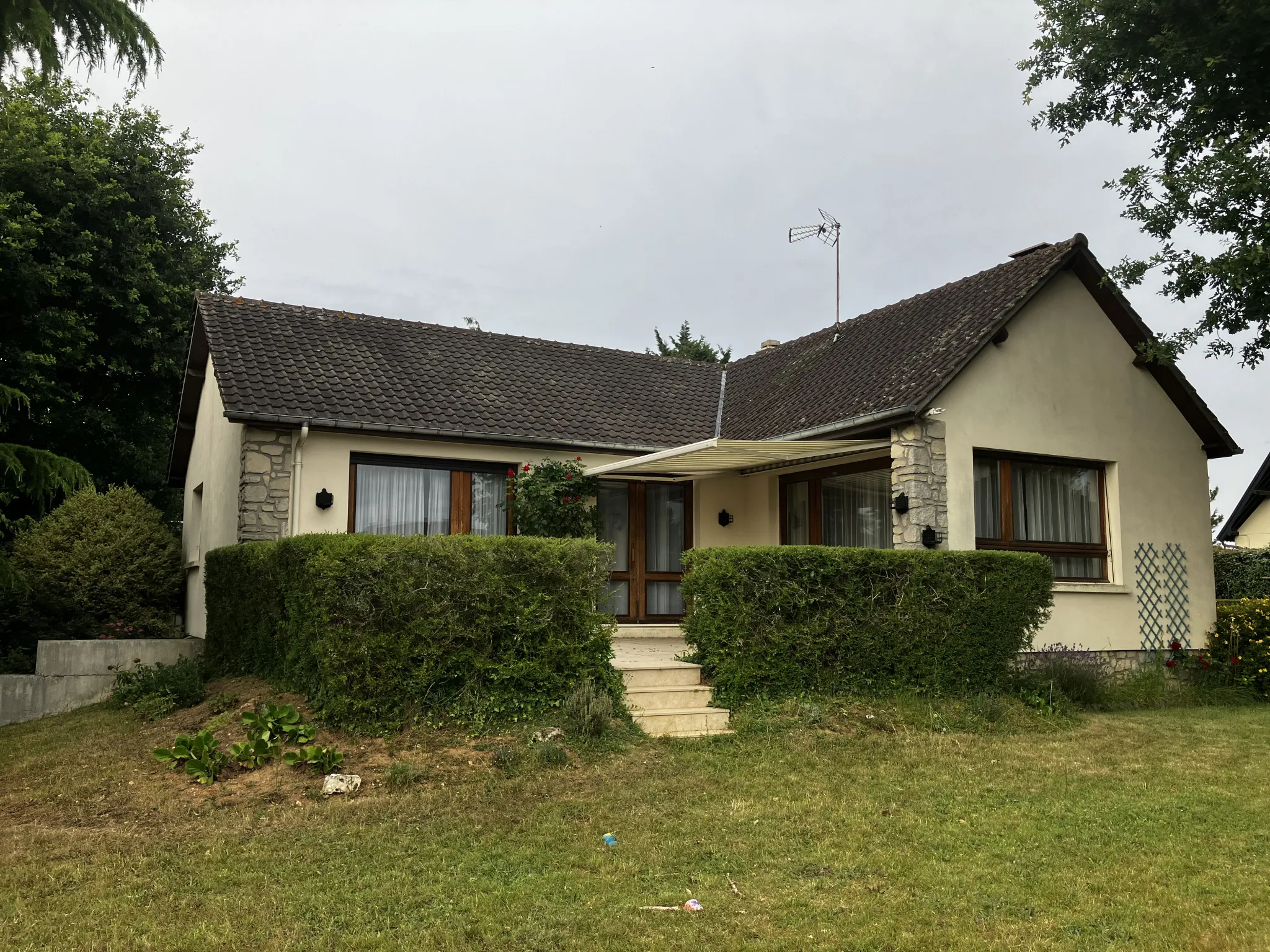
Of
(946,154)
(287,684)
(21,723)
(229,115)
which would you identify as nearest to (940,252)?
(946,154)

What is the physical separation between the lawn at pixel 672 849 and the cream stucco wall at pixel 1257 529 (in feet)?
75.9

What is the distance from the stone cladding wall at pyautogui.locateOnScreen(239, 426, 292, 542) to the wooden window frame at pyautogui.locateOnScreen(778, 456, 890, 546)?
24.8 ft

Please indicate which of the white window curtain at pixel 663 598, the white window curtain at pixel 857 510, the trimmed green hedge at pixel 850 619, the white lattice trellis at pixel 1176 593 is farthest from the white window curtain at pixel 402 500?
the white lattice trellis at pixel 1176 593

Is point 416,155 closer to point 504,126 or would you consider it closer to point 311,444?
point 504,126

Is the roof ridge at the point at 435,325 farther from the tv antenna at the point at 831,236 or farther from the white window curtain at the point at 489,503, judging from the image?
the white window curtain at the point at 489,503

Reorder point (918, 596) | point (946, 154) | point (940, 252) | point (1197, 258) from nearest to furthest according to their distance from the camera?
point (918, 596) → point (1197, 258) → point (946, 154) → point (940, 252)

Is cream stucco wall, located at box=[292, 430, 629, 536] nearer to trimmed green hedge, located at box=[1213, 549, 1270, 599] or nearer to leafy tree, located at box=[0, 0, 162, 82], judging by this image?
leafy tree, located at box=[0, 0, 162, 82]

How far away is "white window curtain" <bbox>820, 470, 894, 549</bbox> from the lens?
47.0ft

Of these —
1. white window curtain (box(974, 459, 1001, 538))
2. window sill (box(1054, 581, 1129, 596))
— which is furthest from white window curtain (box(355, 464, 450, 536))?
window sill (box(1054, 581, 1129, 596))

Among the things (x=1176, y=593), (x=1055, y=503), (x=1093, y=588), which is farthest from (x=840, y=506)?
(x=1176, y=593)

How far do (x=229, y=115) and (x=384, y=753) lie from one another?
13.2 metres

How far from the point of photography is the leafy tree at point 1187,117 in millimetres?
11211

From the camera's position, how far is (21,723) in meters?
13.2

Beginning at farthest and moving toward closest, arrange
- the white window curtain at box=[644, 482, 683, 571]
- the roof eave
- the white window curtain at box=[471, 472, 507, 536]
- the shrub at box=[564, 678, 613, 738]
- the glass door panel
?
the white window curtain at box=[644, 482, 683, 571] → the glass door panel → the white window curtain at box=[471, 472, 507, 536] → the roof eave → the shrub at box=[564, 678, 613, 738]
